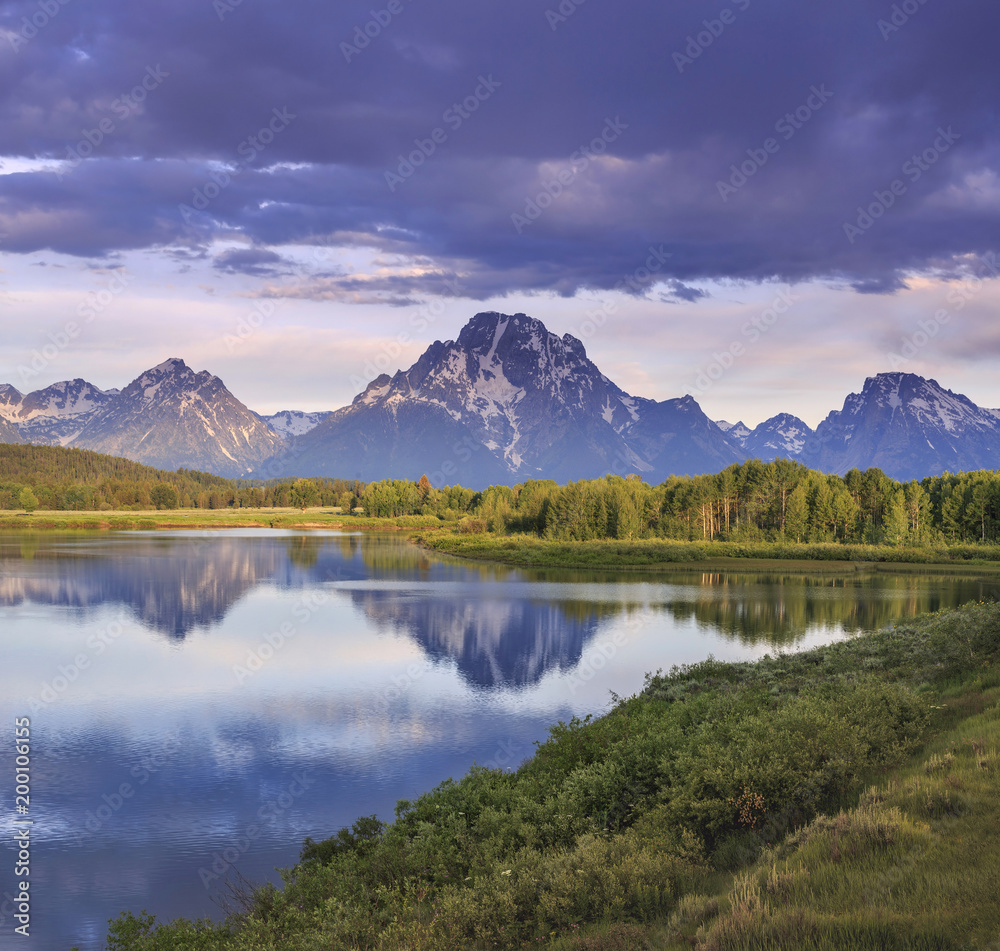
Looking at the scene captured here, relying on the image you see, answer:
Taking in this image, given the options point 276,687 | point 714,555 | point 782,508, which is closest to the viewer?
point 276,687

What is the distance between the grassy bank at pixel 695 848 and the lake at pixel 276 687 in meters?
4.03

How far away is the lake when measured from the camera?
1809 centimetres

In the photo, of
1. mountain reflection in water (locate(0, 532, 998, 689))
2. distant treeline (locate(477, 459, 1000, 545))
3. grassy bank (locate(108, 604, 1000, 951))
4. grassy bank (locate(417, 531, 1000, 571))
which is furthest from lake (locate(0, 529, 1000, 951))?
distant treeline (locate(477, 459, 1000, 545))

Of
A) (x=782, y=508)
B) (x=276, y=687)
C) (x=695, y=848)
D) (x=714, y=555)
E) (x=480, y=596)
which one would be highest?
(x=782, y=508)

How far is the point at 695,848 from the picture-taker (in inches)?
430

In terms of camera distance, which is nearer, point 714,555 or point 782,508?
point 714,555

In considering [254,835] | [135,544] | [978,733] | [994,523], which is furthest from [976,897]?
[135,544]

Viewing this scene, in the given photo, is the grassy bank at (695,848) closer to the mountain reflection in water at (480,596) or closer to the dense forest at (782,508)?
the mountain reflection in water at (480,596)

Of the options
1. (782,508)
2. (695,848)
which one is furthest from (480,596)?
(782,508)

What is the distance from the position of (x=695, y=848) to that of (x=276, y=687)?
85.5 feet

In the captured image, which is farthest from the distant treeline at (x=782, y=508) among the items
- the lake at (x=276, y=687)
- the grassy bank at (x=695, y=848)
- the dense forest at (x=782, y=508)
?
the grassy bank at (x=695, y=848)

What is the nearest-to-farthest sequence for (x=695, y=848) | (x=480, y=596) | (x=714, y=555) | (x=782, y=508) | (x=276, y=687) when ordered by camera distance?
1. (x=695, y=848)
2. (x=276, y=687)
3. (x=480, y=596)
4. (x=714, y=555)
5. (x=782, y=508)

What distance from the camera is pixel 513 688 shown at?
33.8m

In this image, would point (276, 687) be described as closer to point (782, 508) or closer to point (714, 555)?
point (714, 555)
